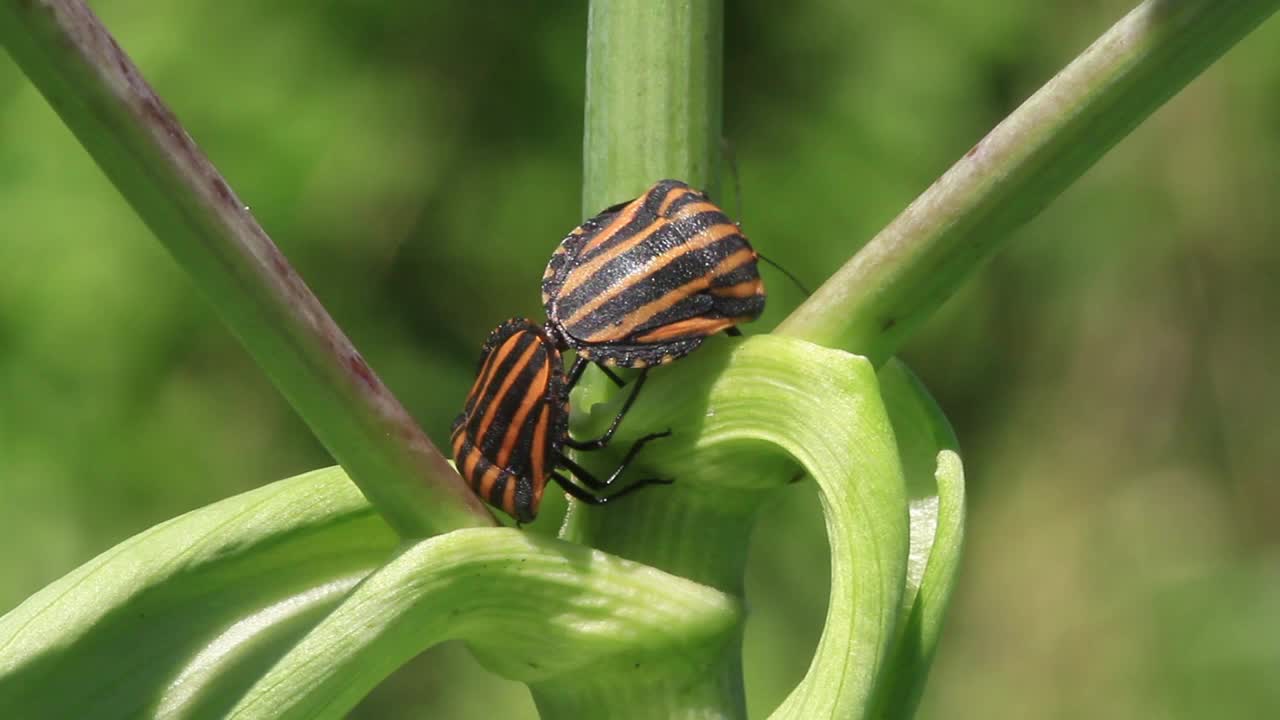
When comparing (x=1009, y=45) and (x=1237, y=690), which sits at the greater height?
(x=1009, y=45)

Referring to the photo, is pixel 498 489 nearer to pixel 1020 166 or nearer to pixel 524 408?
pixel 524 408

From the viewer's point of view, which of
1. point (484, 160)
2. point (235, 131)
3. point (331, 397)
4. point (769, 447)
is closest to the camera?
point (331, 397)

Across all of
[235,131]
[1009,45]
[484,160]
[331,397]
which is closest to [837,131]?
[1009,45]

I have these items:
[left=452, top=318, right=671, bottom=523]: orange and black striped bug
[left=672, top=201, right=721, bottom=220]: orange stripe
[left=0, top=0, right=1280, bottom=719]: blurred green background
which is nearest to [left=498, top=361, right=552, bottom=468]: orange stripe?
[left=452, top=318, right=671, bottom=523]: orange and black striped bug

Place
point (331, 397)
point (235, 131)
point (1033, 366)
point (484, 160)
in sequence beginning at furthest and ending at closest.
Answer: point (1033, 366) → point (484, 160) → point (235, 131) → point (331, 397)

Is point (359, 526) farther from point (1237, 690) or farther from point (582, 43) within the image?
point (1237, 690)

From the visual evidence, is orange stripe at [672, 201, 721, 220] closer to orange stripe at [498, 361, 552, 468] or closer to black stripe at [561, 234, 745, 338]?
black stripe at [561, 234, 745, 338]

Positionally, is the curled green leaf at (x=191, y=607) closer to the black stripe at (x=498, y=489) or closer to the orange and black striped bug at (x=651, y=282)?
the black stripe at (x=498, y=489)

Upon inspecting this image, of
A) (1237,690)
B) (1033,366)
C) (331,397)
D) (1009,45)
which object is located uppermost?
(331,397)

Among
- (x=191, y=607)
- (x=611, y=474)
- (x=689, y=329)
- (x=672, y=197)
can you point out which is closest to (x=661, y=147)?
(x=672, y=197)
